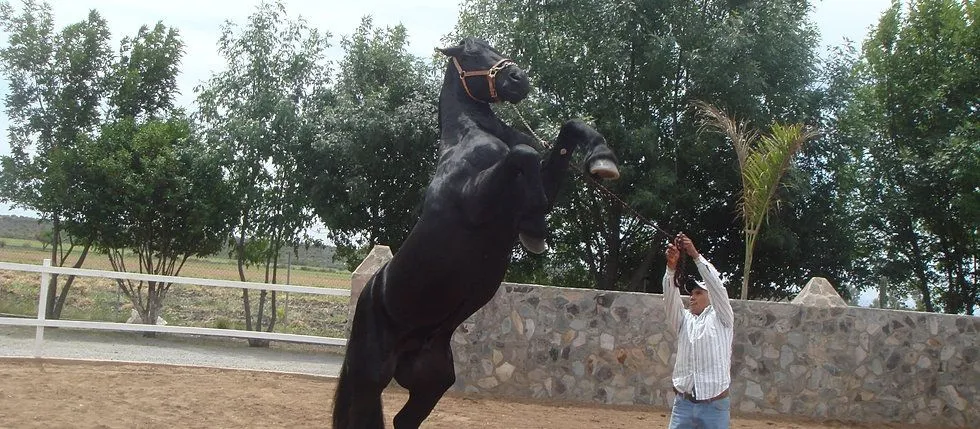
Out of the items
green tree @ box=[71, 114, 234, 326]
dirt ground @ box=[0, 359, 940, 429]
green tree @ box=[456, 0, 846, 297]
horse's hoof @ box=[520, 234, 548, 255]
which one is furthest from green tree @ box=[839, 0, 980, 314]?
horse's hoof @ box=[520, 234, 548, 255]


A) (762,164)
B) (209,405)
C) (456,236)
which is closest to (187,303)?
(209,405)

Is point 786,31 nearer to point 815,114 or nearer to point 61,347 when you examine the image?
point 815,114

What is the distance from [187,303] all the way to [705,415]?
1592cm

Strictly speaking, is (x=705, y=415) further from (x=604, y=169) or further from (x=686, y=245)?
(x=604, y=169)

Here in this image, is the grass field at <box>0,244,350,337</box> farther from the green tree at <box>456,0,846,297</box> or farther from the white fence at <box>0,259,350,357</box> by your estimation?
the green tree at <box>456,0,846,297</box>

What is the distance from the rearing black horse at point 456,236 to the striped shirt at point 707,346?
4.41 feet

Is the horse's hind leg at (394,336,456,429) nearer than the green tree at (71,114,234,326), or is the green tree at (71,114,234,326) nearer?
the horse's hind leg at (394,336,456,429)

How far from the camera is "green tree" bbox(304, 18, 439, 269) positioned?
41.8 ft

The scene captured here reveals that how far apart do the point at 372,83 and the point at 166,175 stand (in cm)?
380

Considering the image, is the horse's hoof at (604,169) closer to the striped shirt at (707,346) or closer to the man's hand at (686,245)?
the man's hand at (686,245)

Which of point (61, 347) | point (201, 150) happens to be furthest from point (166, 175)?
point (61, 347)

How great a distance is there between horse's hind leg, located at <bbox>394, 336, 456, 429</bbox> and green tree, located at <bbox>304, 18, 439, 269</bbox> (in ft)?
29.1

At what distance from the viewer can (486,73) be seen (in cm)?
369

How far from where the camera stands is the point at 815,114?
45.6 feet
